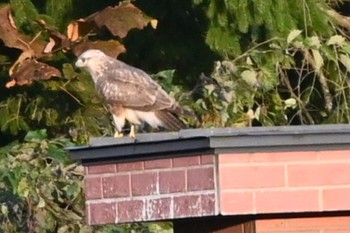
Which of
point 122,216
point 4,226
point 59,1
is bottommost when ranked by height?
point 122,216

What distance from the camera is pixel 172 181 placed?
4793 mm

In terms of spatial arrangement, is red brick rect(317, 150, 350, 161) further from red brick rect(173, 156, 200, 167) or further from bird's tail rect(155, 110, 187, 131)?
bird's tail rect(155, 110, 187, 131)

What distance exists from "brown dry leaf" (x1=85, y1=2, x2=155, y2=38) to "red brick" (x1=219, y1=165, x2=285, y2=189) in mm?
3810

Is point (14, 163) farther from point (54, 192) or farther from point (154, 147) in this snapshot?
point (154, 147)

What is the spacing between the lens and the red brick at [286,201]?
4.59 meters

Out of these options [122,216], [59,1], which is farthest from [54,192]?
[122,216]

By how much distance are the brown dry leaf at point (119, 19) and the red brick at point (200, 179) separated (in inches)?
145

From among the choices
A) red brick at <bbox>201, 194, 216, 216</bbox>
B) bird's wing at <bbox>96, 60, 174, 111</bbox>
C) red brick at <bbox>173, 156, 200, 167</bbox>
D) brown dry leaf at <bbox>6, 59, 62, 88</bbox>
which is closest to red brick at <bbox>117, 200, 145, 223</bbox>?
red brick at <bbox>173, 156, 200, 167</bbox>

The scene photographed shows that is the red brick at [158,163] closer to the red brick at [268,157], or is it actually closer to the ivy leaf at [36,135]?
the red brick at [268,157]

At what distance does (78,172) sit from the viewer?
893 cm

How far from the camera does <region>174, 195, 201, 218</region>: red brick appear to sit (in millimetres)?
4684

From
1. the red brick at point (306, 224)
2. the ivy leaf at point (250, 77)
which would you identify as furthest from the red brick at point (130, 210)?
the ivy leaf at point (250, 77)

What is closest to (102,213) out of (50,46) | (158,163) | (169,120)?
(158,163)

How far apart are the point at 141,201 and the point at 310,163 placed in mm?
648
